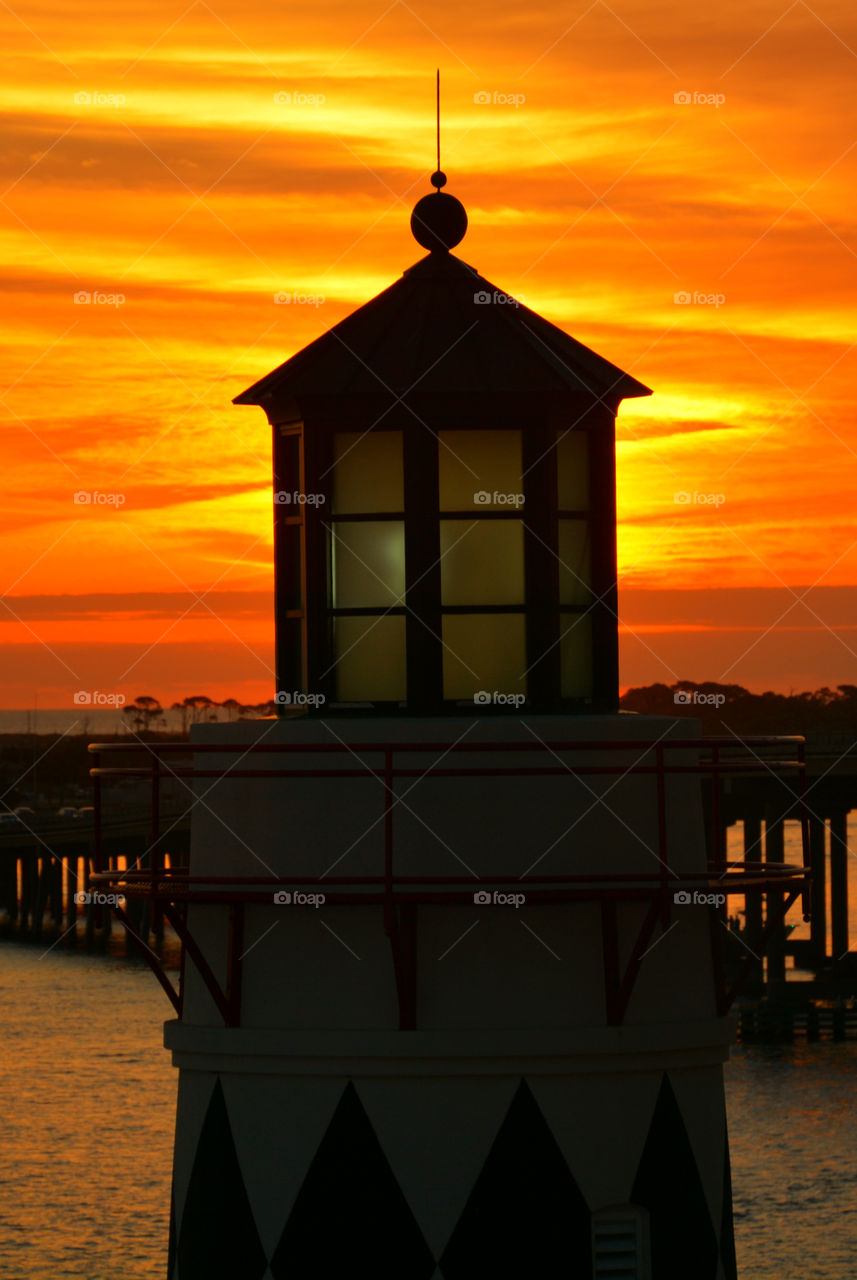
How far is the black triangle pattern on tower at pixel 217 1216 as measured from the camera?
11641mm

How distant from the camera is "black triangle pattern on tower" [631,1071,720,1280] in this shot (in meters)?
11.7

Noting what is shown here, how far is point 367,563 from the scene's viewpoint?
11938 mm

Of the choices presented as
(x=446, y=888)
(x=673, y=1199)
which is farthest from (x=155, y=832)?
(x=673, y=1199)

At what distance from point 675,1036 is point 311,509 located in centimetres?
396

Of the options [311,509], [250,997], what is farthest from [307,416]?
[250,997]

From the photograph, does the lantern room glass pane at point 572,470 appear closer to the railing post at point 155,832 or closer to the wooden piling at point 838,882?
the railing post at point 155,832

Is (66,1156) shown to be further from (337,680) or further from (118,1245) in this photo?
(337,680)

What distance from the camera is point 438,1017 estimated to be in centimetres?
1154

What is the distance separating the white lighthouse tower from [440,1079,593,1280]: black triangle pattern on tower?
2cm

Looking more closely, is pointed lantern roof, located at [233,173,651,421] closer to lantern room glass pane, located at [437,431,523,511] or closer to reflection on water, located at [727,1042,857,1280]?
lantern room glass pane, located at [437,431,523,511]

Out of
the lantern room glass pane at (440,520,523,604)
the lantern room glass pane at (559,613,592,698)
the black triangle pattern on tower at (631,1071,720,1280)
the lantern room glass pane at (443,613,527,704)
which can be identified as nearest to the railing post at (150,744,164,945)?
the lantern room glass pane at (443,613,527,704)

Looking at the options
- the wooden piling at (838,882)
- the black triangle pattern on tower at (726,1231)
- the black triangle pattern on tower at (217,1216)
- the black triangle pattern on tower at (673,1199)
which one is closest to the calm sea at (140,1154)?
the wooden piling at (838,882)

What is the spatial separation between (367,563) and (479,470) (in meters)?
0.90

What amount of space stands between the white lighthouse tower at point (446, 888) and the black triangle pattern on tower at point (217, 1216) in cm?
2
